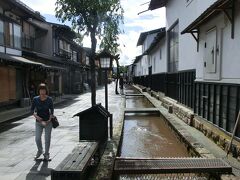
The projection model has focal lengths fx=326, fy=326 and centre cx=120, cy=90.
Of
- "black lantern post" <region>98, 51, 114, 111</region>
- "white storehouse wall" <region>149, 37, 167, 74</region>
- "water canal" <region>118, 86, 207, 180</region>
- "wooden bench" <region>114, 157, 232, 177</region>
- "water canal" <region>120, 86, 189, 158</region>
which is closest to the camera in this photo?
"wooden bench" <region>114, 157, 232, 177</region>

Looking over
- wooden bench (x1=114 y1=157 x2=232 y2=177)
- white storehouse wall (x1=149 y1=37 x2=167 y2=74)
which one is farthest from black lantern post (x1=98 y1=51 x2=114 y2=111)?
white storehouse wall (x1=149 y1=37 x2=167 y2=74)

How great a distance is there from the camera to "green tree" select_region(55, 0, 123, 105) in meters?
11.2

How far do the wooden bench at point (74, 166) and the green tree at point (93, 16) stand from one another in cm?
443

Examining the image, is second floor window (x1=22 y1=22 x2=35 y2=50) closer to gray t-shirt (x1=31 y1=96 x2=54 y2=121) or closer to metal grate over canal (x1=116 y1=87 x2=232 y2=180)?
metal grate over canal (x1=116 y1=87 x2=232 y2=180)

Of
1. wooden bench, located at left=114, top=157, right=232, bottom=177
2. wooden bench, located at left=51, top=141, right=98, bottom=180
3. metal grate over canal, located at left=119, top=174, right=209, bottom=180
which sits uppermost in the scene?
wooden bench, located at left=51, top=141, right=98, bottom=180

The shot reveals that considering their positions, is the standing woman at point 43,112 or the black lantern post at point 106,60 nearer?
the standing woman at point 43,112

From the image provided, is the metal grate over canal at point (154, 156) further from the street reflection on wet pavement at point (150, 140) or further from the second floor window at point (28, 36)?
the second floor window at point (28, 36)

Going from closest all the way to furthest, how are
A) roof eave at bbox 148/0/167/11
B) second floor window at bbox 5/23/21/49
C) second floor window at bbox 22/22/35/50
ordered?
second floor window at bbox 5/23/21/49, roof eave at bbox 148/0/167/11, second floor window at bbox 22/22/35/50

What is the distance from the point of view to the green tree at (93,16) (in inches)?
441

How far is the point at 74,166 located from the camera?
5.38 m

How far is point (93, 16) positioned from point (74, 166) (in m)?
7.26

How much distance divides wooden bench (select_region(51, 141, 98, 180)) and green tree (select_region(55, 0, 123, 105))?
175 inches

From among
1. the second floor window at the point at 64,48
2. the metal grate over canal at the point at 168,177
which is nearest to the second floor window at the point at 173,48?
the metal grate over canal at the point at 168,177

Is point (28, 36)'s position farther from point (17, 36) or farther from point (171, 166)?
point (171, 166)
